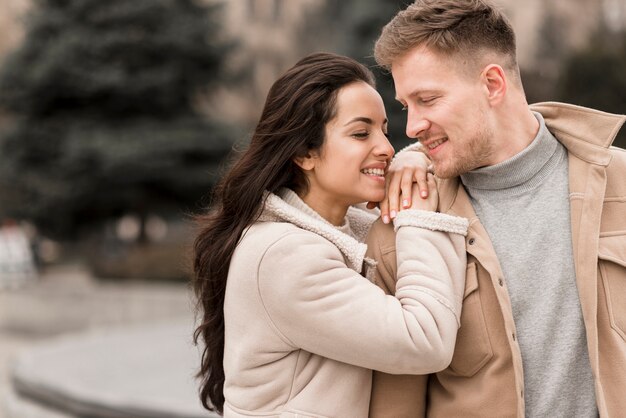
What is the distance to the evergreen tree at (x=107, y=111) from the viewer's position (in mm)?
19266

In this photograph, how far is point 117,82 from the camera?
19219 mm

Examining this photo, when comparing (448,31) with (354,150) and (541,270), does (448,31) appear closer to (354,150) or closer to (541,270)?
(354,150)

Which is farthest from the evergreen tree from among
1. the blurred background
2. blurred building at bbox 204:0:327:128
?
blurred building at bbox 204:0:327:128

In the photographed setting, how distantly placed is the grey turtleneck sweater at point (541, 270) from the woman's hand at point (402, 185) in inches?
7.0

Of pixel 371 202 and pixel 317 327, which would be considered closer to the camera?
pixel 317 327

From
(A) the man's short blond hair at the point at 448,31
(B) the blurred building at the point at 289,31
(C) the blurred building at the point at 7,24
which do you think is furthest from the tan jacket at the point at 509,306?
(C) the blurred building at the point at 7,24

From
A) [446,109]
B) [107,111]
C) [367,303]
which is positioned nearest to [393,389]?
[367,303]

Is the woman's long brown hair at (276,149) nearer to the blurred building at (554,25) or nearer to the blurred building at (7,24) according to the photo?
the blurred building at (554,25)

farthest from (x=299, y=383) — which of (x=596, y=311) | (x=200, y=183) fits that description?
(x=200, y=183)

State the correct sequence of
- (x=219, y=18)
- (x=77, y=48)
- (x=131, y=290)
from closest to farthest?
(x=131, y=290)
(x=77, y=48)
(x=219, y=18)

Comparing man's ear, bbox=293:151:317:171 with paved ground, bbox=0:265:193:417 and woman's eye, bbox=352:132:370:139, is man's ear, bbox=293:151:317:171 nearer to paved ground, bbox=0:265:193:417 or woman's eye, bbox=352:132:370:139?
woman's eye, bbox=352:132:370:139

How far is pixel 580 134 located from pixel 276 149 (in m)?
0.98

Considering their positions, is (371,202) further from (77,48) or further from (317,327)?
(77,48)

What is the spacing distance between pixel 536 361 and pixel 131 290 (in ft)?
39.6
